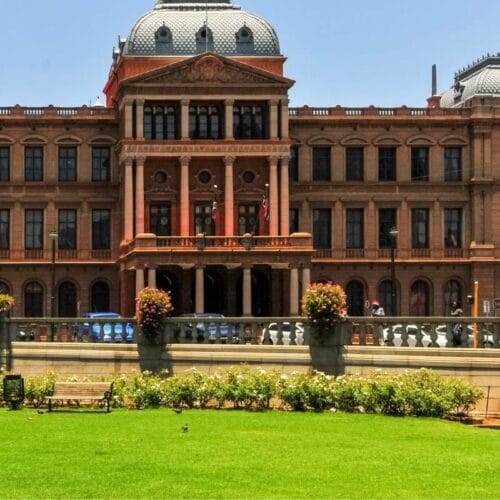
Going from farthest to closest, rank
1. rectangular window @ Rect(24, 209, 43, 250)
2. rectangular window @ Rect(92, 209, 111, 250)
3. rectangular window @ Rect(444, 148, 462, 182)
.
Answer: rectangular window @ Rect(444, 148, 462, 182) → rectangular window @ Rect(92, 209, 111, 250) → rectangular window @ Rect(24, 209, 43, 250)

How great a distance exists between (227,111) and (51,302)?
15893 mm

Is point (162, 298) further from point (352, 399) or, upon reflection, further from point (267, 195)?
point (267, 195)

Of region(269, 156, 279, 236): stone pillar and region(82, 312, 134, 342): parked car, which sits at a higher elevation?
region(269, 156, 279, 236): stone pillar

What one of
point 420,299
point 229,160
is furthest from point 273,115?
point 420,299

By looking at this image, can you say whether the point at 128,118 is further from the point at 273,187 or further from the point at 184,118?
the point at 273,187

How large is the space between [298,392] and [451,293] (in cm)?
4928

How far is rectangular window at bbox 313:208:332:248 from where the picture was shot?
79938 mm

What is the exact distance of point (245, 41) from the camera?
78.6 meters

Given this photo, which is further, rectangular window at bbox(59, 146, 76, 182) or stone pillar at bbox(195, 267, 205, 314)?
rectangular window at bbox(59, 146, 76, 182)

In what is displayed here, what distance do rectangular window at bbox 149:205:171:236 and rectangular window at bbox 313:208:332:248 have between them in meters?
10.1

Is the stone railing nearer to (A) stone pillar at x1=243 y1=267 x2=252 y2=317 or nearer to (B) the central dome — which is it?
(B) the central dome

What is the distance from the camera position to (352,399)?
1257 inches

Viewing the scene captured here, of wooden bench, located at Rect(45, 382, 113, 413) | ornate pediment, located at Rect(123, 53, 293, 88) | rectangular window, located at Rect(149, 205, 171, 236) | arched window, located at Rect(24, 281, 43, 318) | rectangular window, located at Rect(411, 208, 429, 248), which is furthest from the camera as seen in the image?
rectangular window, located at Rect(411, 208, 429, 248)

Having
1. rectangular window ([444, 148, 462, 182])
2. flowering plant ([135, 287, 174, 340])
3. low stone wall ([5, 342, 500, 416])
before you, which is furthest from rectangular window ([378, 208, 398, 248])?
flowering plant ([135, 287, 174, 340])
